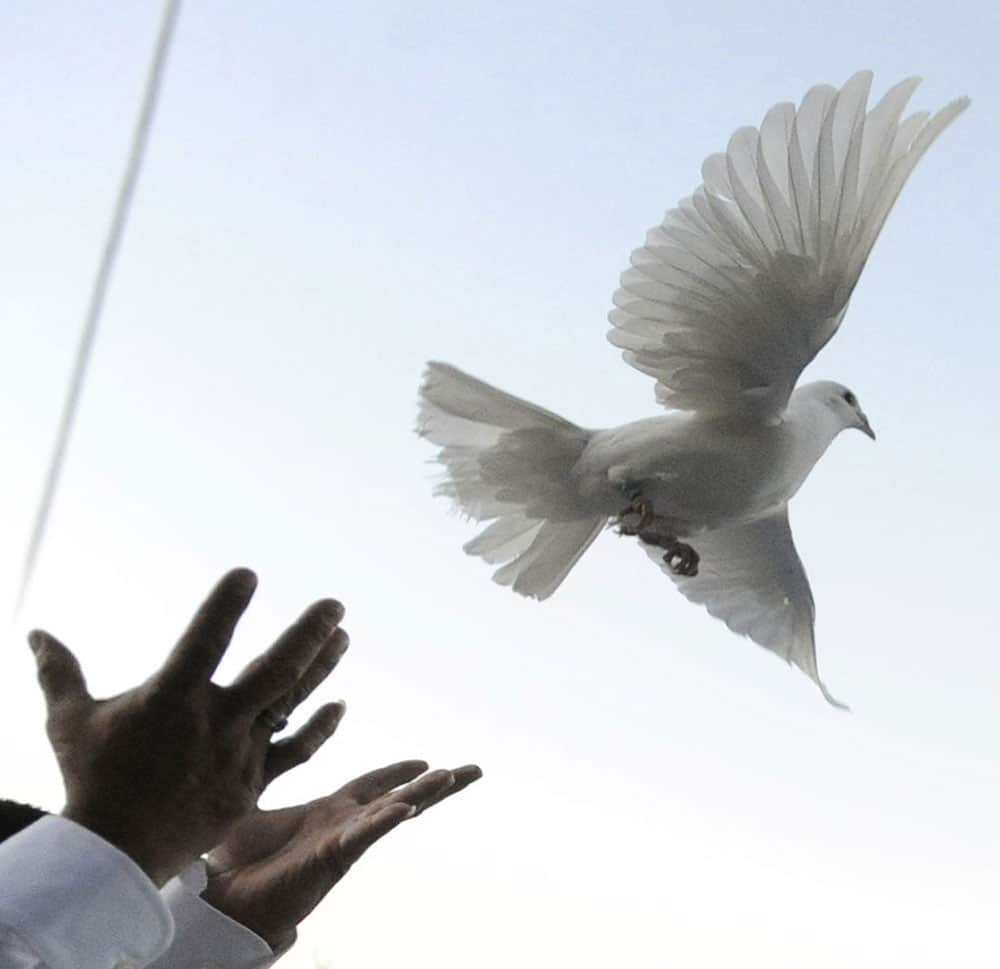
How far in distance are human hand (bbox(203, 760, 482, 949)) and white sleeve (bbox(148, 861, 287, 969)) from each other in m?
0.02

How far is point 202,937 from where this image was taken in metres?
0.77

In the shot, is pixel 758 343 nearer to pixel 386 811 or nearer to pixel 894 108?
pixel 894 108

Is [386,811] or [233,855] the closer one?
[386,811]

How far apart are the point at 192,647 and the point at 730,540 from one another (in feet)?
5.75

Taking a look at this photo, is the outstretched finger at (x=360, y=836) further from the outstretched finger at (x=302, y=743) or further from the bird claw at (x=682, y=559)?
the bird claw at (x=682, y=559)

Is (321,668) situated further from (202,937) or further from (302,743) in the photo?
(202,937)

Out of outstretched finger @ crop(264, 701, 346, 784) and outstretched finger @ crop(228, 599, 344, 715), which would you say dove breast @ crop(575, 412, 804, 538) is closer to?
outstretched finger @ crop(264, 701, 346, 784)

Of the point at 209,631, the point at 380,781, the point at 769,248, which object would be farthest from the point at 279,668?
the point at 769,248

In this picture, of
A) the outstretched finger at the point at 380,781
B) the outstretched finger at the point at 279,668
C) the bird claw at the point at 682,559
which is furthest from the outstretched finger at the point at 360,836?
the bird claw at the point at 682,559

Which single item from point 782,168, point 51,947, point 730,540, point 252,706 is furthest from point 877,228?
point 51,947

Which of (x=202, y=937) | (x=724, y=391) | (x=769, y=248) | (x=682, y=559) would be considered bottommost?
(x=202, y=937)

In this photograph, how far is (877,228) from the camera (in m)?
1.76

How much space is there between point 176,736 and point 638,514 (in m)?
1.47

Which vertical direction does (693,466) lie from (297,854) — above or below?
above
